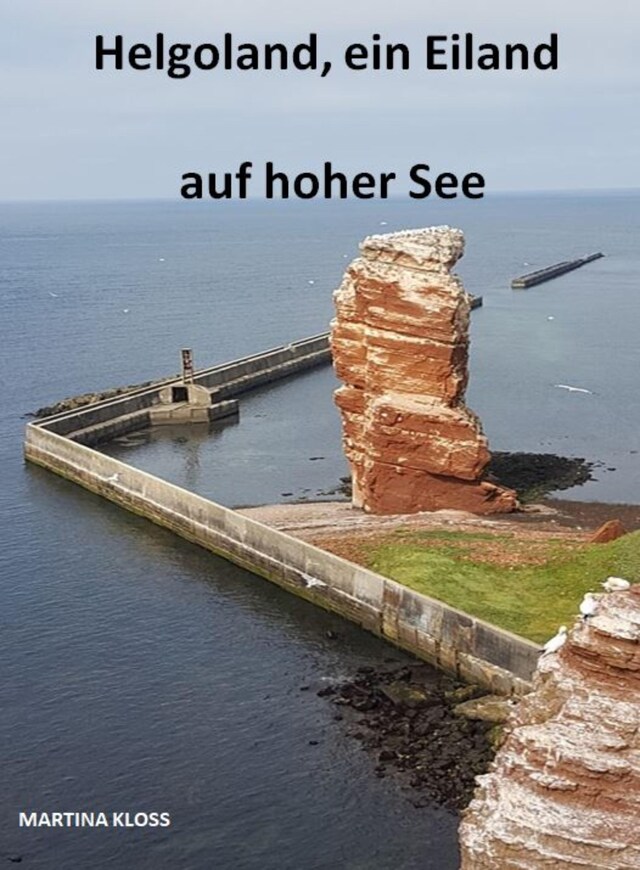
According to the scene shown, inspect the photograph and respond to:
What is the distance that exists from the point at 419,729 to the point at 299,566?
14.4 meters

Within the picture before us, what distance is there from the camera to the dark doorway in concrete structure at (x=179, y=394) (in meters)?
93.4

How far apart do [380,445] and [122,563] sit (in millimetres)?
14821

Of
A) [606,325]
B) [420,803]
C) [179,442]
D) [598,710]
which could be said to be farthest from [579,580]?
[606,325]

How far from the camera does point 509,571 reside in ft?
163

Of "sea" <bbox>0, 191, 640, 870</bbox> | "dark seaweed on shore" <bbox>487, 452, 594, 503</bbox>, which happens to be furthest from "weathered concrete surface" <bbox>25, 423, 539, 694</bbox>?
"dark seaweed on shore" <bbox>487, 452, 594, 503</bbox>

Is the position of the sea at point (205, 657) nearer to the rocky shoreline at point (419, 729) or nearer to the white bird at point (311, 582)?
the rocky shoreline at point (419, 729)

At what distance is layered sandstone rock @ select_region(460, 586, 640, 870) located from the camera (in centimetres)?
1961

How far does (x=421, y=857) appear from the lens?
1313 inches

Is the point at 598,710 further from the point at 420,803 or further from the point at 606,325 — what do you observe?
the point at 606,325

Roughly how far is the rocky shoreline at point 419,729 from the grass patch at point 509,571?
3.54m

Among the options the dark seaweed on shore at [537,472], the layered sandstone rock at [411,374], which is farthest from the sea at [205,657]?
the layered sandstone rock at [411,374]

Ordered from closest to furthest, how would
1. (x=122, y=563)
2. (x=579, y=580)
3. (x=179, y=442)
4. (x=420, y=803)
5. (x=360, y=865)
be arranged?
(x=360, y=865) → (x=420, y=803) → (x=579, y=580) → (x=122, y=563) → (x=179, y=442)

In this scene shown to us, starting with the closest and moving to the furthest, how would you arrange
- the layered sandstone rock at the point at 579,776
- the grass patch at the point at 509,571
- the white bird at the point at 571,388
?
the layered sandstone rock at the point at 579,776
the grass patch at the point at 509,571
the white bird at the point at 571,388

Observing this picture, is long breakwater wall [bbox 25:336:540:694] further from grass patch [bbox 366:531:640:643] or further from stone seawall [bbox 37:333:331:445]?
grass patch [bbox 366:531:640:643]
